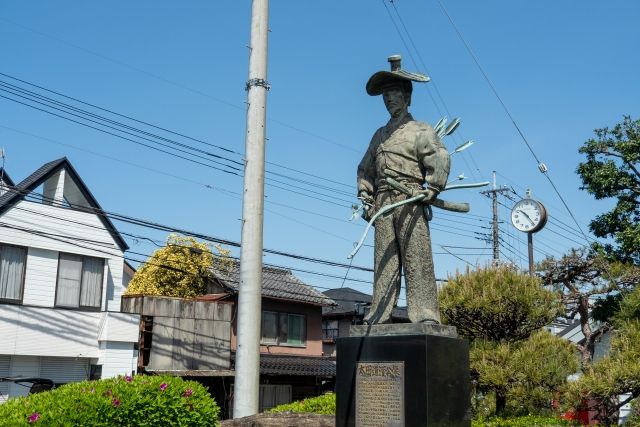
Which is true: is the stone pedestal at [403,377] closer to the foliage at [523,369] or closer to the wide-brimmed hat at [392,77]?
the wide-brimmed hat at [392,77]

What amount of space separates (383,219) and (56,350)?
16633 millimetres

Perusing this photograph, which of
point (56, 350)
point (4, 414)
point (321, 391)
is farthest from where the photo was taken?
point (321, 391)

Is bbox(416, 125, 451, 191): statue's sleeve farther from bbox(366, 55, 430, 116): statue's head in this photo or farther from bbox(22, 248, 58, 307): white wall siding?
bbox(22, 248, 58, 307): white wall siding

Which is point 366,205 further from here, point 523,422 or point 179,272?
point 179,272

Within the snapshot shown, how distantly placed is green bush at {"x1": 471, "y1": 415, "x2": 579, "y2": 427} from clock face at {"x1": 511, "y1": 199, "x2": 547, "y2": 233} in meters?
11.2

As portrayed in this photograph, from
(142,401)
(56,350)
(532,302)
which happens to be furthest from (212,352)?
(142,401)

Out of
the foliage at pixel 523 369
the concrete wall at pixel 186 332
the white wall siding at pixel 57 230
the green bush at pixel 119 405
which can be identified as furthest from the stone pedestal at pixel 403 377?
the concrete wall at pixel 186 332

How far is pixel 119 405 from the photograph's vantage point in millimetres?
8852

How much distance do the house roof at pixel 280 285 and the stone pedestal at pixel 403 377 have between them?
762 inches

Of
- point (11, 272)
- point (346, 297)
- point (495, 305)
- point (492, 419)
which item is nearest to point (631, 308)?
point (495, 305)

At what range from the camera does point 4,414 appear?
324 inches

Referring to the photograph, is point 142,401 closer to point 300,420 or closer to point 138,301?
point 300,420

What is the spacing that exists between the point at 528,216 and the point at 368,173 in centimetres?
1647

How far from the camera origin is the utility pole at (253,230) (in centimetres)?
1087
